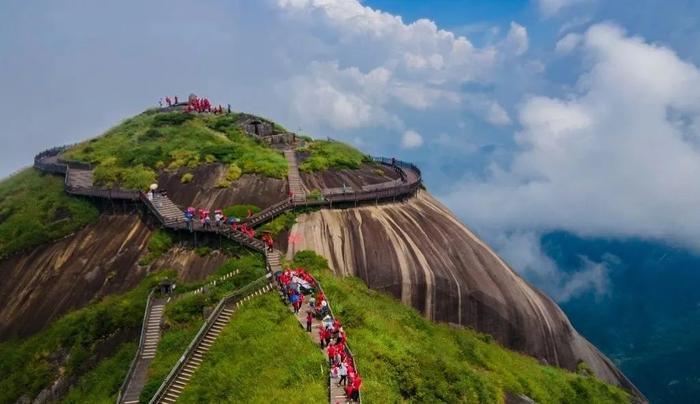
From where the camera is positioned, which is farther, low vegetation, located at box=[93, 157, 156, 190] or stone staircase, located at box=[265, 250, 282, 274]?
low vegetation, located at box=[93, 157, 156, 190]

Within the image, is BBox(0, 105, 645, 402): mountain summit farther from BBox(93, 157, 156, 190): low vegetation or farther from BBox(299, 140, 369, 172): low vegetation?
BBox(299, 140, 369, 172): low vegetation

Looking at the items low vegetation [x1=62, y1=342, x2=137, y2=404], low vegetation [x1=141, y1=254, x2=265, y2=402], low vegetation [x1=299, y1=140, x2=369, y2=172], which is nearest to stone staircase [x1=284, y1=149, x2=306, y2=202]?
low vegetation [x1=299, y1=140, x2=369, y2=172]

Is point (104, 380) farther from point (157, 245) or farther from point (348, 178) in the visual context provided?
point (348, 178)

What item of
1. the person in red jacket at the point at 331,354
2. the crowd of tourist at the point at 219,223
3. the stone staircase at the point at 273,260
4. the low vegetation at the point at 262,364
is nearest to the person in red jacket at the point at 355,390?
the low vegetation at the point at 262,364

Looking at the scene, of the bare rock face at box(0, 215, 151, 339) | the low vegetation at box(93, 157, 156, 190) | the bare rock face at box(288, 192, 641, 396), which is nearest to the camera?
the bare rock face at box(0, 215, 151, 339)

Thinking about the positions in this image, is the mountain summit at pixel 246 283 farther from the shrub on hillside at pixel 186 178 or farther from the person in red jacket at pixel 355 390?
the person in red jacket at pixel 355 390

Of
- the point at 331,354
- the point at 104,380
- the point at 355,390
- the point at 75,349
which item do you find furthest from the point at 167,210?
the point at 355,390

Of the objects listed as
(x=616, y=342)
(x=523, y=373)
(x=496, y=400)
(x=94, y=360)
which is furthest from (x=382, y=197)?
(x=616, y=342)
